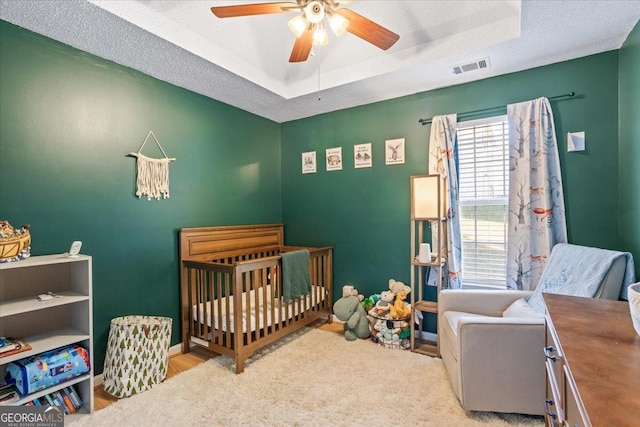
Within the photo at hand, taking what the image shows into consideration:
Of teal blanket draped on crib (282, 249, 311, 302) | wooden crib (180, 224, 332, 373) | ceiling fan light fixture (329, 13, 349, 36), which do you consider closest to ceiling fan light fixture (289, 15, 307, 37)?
ceiling fan light fixture (329, 13, 349, 36)

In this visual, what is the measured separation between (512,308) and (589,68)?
1868 millimetres

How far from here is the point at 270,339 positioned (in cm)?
→ 268

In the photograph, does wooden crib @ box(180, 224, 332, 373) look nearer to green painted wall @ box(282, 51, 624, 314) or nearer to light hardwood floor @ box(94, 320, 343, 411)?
light hardwood floor @ box(94, 320, 343, 411)

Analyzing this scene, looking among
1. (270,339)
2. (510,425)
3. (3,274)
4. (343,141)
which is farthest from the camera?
(343,141)

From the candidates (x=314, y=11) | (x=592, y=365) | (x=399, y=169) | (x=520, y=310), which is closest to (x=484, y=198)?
(x=399, y=169)

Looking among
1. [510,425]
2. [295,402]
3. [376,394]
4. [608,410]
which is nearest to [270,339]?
[295,402]

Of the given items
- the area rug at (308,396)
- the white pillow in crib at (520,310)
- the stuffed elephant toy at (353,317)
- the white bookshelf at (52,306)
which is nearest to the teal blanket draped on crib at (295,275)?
the stuffed elephant toy at (353,317)

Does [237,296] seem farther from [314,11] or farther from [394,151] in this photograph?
[394,151]

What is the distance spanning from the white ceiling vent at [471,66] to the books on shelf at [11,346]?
3414 millimetres

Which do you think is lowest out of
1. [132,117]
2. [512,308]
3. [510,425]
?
[510,425]

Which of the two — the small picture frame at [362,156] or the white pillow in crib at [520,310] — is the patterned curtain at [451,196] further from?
the small picture frame at [362,156]

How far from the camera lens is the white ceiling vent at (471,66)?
2441 mm

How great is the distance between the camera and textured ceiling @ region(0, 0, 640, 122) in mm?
1887

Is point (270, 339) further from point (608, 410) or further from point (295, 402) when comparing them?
point (608, 410)
